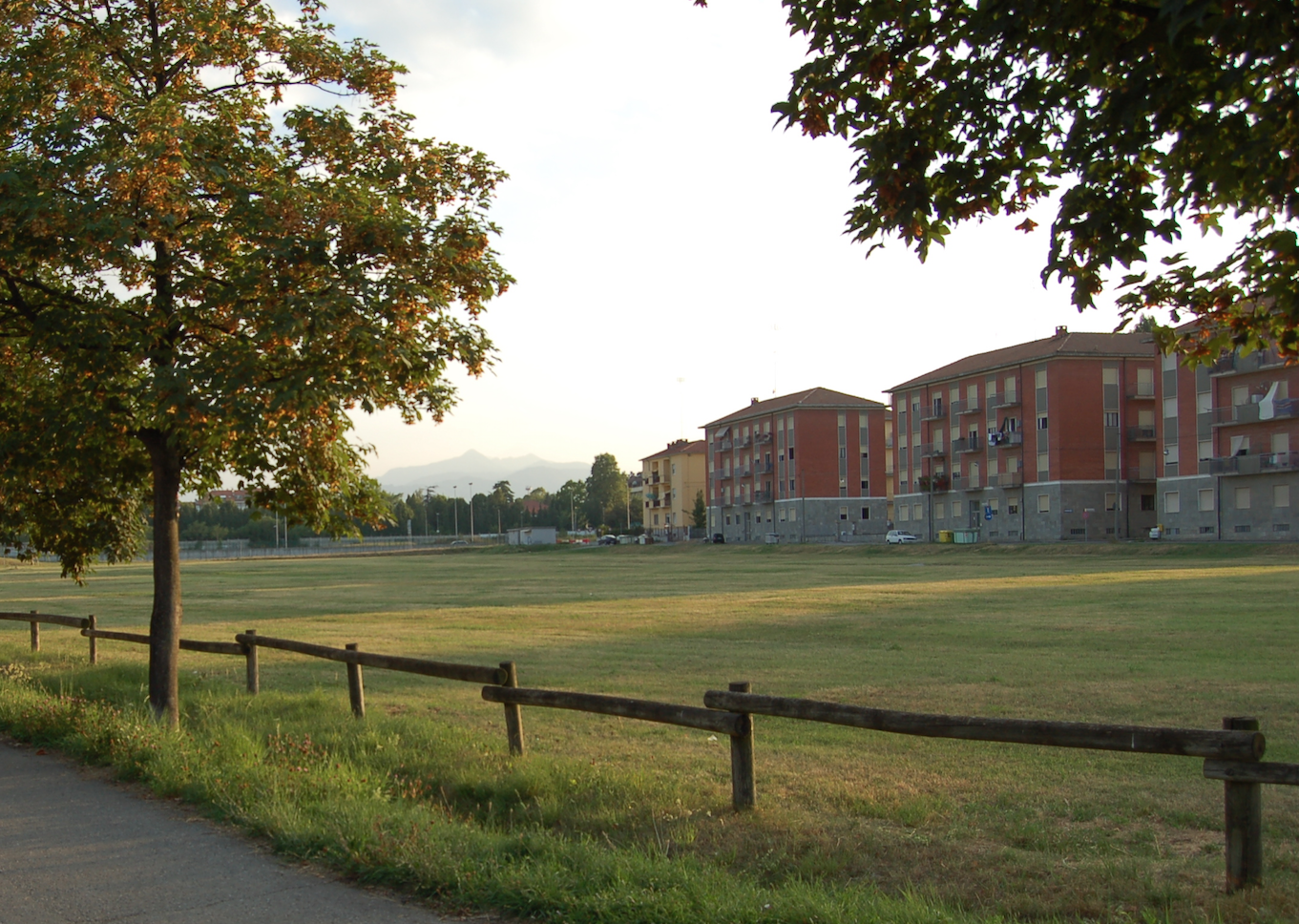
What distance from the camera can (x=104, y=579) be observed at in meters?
65.0

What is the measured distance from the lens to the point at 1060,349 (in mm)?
82438

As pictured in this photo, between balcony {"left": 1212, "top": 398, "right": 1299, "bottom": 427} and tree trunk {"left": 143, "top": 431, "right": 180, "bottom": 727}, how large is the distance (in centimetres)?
6700

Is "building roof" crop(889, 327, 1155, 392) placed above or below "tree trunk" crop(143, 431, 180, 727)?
above

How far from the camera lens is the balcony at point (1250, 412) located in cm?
6450

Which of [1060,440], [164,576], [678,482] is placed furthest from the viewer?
[678,482]

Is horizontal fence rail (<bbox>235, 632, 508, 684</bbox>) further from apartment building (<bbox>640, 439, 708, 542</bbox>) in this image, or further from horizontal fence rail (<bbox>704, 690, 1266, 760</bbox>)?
apartment building (<bbox>640, 439, 708, 542</bbox>)

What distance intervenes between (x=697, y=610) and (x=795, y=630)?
22.8ft

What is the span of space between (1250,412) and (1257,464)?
3.18 m

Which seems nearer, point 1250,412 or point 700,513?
point 1250,412

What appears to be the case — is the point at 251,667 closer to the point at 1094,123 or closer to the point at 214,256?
the point at 214,256

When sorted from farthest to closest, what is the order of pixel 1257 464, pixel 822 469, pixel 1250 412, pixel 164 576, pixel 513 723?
1. pixel 822 469
2. pixel 1250 412
3. pixel 1257 464
4. pixel 164 576
5. pixel 513 723

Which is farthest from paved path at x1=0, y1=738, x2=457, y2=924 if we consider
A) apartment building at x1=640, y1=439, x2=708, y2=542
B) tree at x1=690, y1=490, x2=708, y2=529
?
apartment building at x1=640, y1=439, x2=708, y2=542

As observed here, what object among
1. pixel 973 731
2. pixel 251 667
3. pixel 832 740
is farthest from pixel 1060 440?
pixel 973 731

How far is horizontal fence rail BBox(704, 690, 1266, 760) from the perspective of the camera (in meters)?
5.95
